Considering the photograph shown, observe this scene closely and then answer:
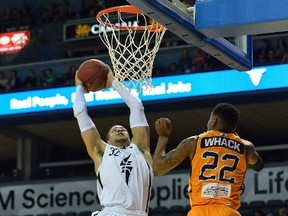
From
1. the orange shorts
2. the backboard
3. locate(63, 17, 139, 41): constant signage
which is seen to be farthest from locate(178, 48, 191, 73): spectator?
the orange shorts

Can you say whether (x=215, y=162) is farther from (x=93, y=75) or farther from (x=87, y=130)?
(x=93, y=75)

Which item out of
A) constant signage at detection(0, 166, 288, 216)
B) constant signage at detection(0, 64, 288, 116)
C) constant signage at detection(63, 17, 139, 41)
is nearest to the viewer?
constant signage at detection(0, 64, 288, 116)

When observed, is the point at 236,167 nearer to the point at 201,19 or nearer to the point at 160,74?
the point at 201,19

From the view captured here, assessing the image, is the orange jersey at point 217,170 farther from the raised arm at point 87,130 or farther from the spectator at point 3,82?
the spectator at point 3,82

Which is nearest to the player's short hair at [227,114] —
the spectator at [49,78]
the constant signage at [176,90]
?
the constant signage at [176,90]

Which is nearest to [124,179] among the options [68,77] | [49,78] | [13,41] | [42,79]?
[68,77]

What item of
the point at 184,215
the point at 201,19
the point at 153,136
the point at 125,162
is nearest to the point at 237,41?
the point at 201,19

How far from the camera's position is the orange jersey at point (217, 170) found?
591 cm

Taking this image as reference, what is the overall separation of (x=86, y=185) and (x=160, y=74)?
296cm

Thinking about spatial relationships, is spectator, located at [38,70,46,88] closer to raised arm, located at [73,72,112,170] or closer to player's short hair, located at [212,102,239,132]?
raised arm, located at [73,72,112,170]

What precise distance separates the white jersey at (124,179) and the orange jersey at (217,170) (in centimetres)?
36

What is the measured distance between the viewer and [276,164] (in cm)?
1584

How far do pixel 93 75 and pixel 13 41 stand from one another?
1515 centimetres

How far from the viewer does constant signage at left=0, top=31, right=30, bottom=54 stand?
68.6 feet
